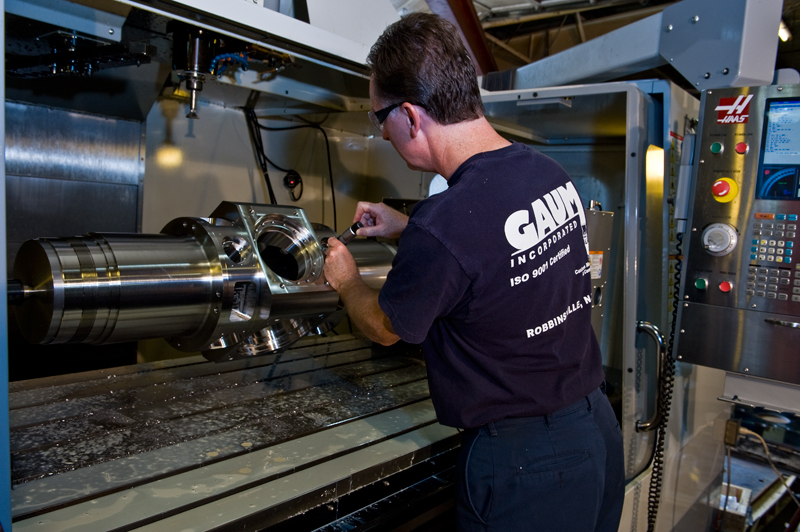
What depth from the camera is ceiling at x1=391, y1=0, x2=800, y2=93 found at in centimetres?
269

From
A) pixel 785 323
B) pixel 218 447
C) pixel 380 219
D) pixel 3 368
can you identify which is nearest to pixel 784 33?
Result: pixel 785 323

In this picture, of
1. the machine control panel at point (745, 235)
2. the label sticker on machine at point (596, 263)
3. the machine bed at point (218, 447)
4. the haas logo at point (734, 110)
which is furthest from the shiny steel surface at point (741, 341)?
the machine bed at point (218, 447)

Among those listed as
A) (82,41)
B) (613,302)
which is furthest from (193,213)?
(613,302)

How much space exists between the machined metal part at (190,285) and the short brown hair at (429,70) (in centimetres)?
48

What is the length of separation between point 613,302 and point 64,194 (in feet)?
6.64

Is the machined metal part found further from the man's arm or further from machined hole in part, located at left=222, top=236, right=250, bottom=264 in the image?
the man's arm

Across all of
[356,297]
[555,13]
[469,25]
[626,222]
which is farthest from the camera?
[555,13]

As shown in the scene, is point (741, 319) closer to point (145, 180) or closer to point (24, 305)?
point (24, 305)

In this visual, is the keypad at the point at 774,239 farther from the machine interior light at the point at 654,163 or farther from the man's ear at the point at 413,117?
the man's ear at the point at 413,117

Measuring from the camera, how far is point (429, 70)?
1.01 meters

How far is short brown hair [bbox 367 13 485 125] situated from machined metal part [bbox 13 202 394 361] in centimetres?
48

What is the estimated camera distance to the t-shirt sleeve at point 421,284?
3.00 ft

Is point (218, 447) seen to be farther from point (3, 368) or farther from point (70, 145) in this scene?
point (70, 145)

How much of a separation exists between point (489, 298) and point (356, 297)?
1.02ft
